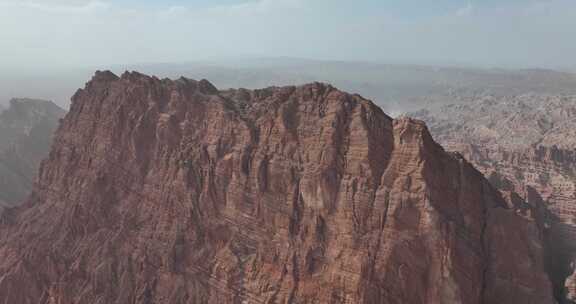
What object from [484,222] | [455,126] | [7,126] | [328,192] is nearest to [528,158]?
[484,222]

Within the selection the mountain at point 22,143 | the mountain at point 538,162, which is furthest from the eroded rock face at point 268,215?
the mountain at point 22,143

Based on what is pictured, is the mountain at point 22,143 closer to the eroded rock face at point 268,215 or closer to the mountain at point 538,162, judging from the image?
the eroded rock face at point 268,215

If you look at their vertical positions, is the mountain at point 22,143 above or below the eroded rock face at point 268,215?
below

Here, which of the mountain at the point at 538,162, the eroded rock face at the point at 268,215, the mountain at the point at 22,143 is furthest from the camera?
the mountain at the point at 22,143

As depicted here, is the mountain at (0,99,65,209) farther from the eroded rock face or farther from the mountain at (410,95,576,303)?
the mountain at (410,95,576,303)

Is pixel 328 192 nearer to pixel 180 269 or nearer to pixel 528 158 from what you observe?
pixel 180 269

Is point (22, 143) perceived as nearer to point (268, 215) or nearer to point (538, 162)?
point (268, 215)
